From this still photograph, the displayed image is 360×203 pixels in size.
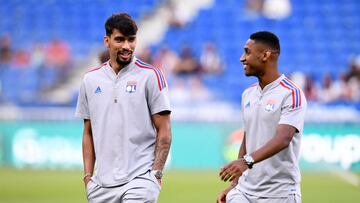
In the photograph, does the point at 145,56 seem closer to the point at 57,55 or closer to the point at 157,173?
the point at 57,55

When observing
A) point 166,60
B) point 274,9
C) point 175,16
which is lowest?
point 166,60

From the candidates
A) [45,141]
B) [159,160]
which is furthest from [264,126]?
[45,141]

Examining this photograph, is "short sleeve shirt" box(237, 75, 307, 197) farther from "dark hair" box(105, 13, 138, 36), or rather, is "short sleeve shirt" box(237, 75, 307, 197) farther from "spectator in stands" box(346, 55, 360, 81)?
"spectator in stands" box(346, 55, 360, 81)

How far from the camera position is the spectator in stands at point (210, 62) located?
929 inches

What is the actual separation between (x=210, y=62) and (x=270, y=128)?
17097 millimetres

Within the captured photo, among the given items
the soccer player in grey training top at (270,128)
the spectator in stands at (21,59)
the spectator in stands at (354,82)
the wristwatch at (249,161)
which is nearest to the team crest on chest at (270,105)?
the soccer player in grey training top at (270,128)

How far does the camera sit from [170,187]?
651 inches

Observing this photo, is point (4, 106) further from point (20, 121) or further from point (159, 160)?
point (159, 160)

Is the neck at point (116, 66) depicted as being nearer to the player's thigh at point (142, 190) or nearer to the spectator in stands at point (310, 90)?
the player's thigh at point (142, 190)

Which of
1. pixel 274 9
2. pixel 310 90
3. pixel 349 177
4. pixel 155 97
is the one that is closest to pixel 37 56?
pixel 274 9

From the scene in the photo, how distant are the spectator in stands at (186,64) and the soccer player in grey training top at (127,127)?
16712 mm

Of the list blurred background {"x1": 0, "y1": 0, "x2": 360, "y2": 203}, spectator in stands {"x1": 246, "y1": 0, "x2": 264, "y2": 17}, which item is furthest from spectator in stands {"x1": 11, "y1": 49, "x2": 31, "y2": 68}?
spectator in stands {"x1": 246, "y1": 0, "x2": 264, "y2": 17}

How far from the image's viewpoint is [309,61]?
24359mm

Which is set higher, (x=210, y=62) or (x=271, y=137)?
(x=210, y=62)
